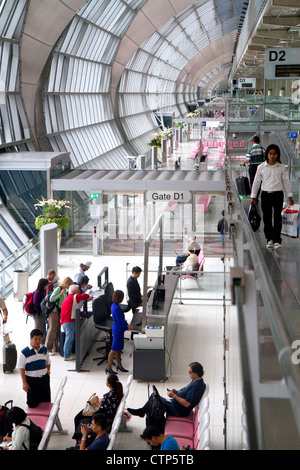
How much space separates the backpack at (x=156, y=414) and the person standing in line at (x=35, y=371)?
65.6 inches

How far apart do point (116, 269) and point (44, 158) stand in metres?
4.68

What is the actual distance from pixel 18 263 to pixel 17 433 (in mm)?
10483

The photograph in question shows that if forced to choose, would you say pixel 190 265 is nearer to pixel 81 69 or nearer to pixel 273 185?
pixel 273 185

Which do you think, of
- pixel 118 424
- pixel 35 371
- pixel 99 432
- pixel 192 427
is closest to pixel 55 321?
pixel 35 371

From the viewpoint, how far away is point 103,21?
3441 centimetres

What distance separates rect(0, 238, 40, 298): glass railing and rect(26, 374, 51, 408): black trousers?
6.89 metres

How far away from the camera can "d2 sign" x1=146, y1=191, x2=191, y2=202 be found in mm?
22062

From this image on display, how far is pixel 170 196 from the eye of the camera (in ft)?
72.7

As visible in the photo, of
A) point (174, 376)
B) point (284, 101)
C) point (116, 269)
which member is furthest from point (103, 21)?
point (174, 376)

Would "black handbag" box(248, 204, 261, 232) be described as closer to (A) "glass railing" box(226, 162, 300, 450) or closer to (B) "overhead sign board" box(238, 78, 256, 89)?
(A) "glass railing" box(226, 162, 300, 450)

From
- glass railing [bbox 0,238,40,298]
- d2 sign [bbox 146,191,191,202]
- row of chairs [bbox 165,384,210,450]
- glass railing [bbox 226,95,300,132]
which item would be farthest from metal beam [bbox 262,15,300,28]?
row of chairs [bbox 165,384,210,450]

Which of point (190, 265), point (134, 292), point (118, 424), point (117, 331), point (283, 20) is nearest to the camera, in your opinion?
point (118, 424)

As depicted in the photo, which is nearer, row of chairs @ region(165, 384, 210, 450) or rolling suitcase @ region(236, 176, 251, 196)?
row of chairs @ region(165, 384, 210, 450)

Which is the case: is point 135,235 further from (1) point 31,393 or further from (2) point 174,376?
(1) point 31,393
